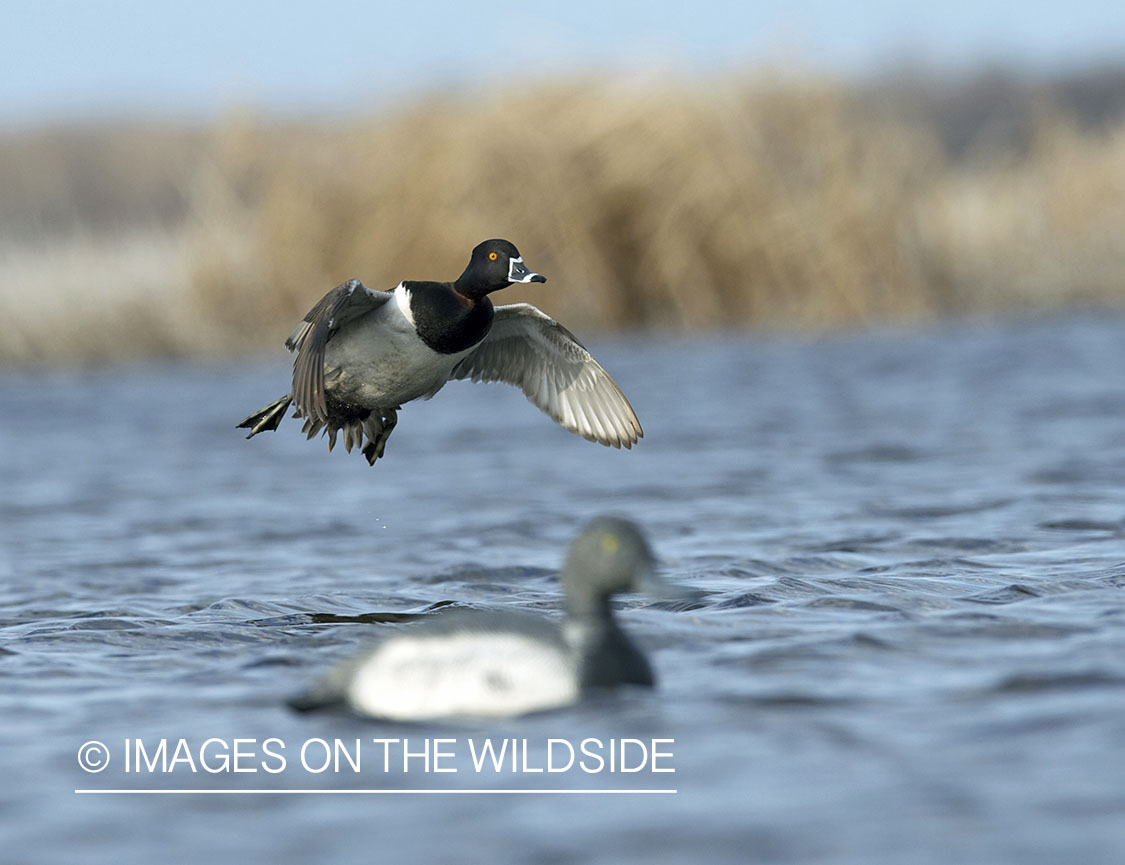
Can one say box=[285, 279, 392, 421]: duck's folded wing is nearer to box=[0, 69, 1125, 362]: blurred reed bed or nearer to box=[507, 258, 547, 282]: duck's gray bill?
box=[507, 258, 547, 282]: duck's gray bill

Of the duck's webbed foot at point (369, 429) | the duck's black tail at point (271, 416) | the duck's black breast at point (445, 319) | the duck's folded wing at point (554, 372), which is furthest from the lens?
the duck's folded wing at point (554, 372)

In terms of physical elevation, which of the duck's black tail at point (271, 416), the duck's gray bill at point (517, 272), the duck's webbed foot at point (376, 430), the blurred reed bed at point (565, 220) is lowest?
the duck's webbed foot at point (376, 430)

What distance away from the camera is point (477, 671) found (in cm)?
513

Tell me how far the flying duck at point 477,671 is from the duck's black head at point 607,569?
168mm

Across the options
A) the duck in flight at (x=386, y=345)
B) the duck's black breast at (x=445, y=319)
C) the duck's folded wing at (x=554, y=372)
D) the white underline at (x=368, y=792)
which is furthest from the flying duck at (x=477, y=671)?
the duck's folded wing at (x=554, y=372)

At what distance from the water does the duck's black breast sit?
1.22 metres

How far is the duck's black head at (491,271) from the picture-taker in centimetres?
711

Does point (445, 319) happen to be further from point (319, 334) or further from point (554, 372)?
point (554, 372)

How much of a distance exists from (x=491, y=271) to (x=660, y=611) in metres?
1.57

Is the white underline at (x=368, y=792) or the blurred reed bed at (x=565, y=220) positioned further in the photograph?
the blurred reed bed at (x=565, y=220)

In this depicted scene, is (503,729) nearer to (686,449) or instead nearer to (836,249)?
(686,449)

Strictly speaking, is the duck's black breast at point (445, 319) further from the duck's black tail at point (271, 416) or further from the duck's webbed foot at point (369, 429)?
the duck's black tail at point (271, 416)

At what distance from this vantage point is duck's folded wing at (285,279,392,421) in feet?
21.4

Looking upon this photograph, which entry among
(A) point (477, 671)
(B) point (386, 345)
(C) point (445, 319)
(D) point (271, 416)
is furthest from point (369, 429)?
(A) point (477, 671)
